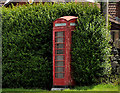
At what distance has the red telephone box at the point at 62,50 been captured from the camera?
8539 millimetres

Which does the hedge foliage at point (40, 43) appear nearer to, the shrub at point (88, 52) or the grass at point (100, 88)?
the shrub at point (88, 52)

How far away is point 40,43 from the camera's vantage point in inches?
372

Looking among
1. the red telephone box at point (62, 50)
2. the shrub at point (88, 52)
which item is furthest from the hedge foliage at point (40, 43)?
the red telephone box at point (62, 50)

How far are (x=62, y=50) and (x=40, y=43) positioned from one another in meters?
1.22

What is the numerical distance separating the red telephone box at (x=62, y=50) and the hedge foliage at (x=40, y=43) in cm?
27

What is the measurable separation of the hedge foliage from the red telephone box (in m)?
0.27

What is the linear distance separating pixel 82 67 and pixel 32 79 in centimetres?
212

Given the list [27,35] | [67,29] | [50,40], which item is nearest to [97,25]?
[67,29]

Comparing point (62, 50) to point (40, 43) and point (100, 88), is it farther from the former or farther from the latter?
point (100, 88)

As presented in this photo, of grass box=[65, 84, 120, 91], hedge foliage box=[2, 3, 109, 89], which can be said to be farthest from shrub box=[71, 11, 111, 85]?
grass box=[65, 84, 120, 91]

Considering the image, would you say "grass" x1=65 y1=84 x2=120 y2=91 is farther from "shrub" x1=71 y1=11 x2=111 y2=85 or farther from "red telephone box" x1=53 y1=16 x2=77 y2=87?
"red telephone box" x1=53 y1=16 x2=77 y2=87

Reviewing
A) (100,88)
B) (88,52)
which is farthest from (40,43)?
(100,88)

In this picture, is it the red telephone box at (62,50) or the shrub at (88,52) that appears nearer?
the red telephone box at (62,50)

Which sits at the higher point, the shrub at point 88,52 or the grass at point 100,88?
the shrub at point 88,52
